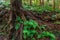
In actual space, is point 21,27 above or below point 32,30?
above

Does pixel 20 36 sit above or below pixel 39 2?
below

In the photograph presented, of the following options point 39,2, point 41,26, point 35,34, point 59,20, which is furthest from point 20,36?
point 39,2

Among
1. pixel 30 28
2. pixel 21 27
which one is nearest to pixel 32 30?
pixel 30 28

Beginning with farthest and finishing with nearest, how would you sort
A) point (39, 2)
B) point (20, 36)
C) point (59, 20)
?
point (39, 2) < point (59, 20) < point (20, 36)

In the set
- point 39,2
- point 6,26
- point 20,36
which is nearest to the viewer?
point 20,36

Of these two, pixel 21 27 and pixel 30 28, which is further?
pixel 30 28

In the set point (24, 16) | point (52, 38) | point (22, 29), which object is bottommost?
point (52, 38)

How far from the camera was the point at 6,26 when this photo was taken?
6980mm

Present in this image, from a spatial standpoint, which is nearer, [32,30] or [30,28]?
[32,30]

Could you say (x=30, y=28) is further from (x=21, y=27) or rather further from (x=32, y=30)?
(x=21, y=27)

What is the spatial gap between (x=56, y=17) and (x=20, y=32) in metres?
2.98

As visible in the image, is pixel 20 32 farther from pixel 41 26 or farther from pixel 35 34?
pixel 41 26

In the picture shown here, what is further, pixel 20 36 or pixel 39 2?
pixel 39 2

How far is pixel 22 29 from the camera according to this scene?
6715 millimetres
